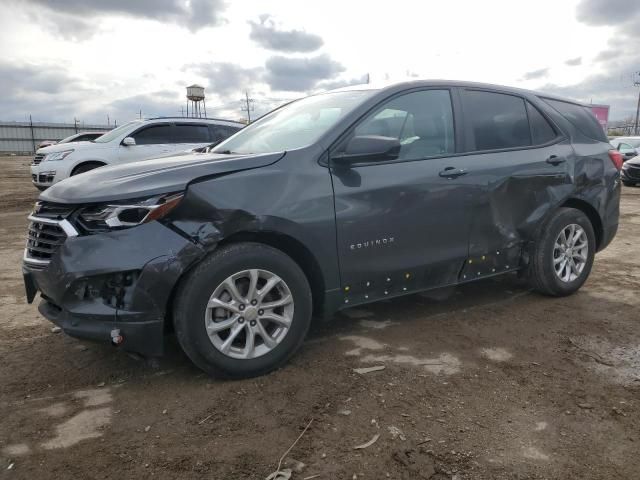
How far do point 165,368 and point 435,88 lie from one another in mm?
2760

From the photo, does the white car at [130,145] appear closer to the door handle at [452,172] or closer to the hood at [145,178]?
the door handle at [452,172]

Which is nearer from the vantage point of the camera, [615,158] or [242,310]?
[242,310]

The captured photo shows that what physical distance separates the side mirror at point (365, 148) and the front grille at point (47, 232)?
5.30 feet

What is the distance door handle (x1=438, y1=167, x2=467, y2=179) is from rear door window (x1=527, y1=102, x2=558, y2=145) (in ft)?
3.40

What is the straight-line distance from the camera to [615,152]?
5.03m

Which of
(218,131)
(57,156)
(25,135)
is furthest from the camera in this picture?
(25,135)

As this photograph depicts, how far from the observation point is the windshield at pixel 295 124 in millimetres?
3574

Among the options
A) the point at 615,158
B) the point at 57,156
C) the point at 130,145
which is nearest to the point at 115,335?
the point at 615,158

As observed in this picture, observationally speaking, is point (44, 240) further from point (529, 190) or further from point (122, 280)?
point (529, 190)

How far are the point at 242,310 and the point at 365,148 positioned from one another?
4.13ft

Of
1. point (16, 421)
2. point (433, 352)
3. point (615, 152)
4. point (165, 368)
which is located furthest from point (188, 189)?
point (615, 152)

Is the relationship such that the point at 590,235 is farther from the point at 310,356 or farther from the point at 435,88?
the point at 310,356

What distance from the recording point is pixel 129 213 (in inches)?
113

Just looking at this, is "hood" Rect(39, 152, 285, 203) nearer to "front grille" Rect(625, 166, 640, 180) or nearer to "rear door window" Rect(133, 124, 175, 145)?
"rear door window" Rect(133, 124, 175, 145)
